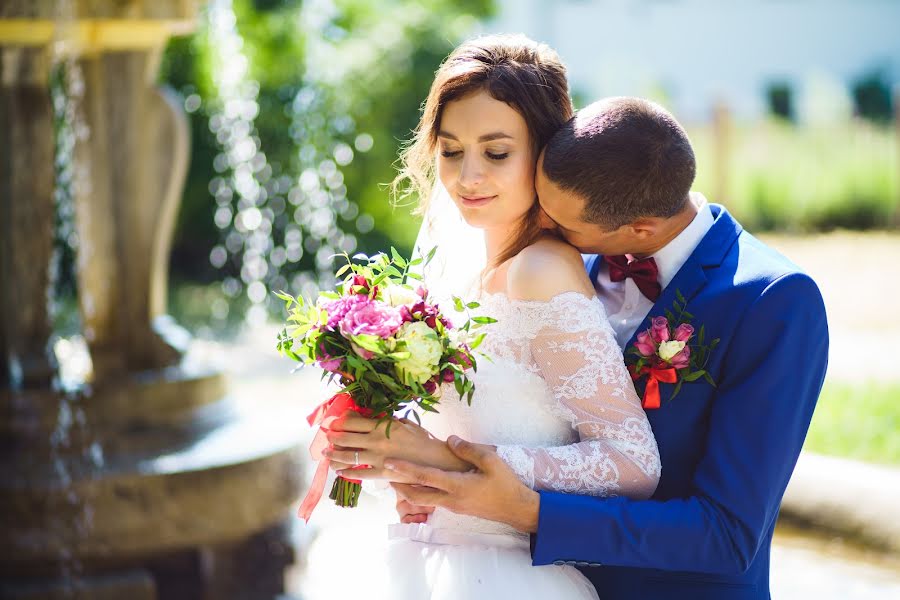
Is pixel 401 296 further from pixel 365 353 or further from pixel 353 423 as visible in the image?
pixel 353 423

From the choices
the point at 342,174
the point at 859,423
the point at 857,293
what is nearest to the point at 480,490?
the point at 859,423

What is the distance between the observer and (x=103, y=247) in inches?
203

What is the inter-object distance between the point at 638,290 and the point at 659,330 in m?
0.22

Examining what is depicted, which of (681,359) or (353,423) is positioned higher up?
(681,359)

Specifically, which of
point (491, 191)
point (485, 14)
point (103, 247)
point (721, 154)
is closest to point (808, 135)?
point (721, 154)

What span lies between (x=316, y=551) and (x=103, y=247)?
2.03 meters

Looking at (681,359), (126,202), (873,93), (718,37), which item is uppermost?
(681,359)

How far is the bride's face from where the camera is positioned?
8.03ft

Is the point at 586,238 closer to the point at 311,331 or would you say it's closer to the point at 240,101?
the point at 311,331

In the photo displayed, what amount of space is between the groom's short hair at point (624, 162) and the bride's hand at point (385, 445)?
0.57m

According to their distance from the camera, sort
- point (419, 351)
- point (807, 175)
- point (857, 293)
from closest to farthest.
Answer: point (419, 351), point (857, 293), point (807, 175)

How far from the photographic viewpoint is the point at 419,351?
84.4 inches

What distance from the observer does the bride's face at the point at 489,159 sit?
245 centimetres

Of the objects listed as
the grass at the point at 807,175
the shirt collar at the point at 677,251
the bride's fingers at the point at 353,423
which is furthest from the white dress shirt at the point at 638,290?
the grass at the point at 807,175
